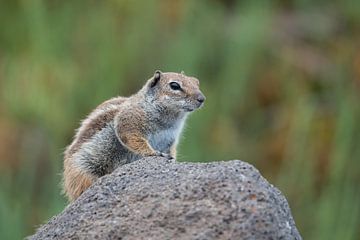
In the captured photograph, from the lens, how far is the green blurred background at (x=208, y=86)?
32.9 feet

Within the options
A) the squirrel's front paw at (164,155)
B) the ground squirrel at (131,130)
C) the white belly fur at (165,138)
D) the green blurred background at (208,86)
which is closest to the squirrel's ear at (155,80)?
the ground squirrel at (131,130)

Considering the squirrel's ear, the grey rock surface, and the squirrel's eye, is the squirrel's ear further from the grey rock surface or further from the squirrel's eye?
the grey rock surface

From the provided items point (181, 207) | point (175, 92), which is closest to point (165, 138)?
point (175, 92)

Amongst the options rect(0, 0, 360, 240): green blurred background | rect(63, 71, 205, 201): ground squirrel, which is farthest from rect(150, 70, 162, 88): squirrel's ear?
rect(0, 0, 360, 240): green blurred background

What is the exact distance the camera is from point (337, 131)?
Answer: 36.1 feet

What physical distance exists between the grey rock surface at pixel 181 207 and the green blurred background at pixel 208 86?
3746 mm

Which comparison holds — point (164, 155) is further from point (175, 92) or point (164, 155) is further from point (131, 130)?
point (175, 92)

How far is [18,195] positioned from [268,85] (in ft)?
13.0

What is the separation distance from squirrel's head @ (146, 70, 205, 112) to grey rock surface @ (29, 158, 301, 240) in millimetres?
1163

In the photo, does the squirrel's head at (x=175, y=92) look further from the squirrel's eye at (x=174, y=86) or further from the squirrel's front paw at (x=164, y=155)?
the squirrel's front paw at (x=164, y=155)

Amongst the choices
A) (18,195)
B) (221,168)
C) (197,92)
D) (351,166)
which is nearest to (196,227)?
(221,168)

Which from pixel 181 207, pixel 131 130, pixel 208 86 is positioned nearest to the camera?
pixel 181 207

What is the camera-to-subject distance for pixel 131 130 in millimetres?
6039

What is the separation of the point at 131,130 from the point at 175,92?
18.2 inches
